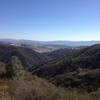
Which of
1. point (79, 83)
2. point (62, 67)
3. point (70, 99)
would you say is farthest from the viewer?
point (62, 67)

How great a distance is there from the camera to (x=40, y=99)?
8.06 meters

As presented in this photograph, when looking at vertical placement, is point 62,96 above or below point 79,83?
above

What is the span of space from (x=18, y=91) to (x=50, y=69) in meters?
55.9

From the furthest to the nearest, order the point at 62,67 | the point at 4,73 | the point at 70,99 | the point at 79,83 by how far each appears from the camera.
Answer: the point at 62,67 → the point at 79,83 → the point at 4,73 → the point at 70,99

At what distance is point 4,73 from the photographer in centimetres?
1786

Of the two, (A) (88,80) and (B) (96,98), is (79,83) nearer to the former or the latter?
(A) (88,80)

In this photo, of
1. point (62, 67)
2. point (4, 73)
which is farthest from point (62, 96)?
point (62, 67)

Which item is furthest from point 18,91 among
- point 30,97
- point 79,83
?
point 79,83

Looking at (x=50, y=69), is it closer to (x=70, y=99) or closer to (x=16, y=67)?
(x=16, y=67)

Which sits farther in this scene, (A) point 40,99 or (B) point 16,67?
(B) point 16,67

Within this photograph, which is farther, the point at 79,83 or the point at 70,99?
the point at 79,83

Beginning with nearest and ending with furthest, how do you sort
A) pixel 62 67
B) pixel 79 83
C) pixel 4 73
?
pixel 4 73 → pixel 79 83 → pixel 62 67

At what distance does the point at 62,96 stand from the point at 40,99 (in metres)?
0.78

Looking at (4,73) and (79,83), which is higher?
(4,73)
